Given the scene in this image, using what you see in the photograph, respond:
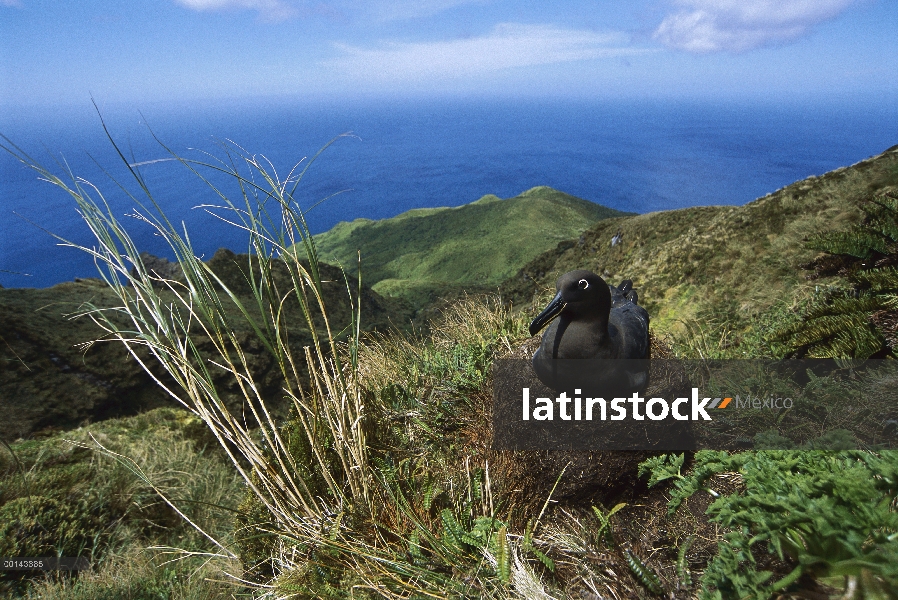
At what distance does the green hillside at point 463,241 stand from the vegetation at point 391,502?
1985 inches

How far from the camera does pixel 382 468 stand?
113 inches

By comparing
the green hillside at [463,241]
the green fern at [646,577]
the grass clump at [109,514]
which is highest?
the green fern at [646,577]

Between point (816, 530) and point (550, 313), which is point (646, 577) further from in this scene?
point (550, 313)

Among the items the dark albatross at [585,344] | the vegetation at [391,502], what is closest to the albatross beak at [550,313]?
the dark albatross at [585,344]

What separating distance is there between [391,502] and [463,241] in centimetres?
8414

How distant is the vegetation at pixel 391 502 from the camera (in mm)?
1740

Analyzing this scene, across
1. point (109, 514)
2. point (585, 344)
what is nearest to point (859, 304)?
point (585, 344)

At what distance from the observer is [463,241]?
86062 millimetres

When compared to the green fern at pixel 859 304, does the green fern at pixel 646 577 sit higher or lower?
lower

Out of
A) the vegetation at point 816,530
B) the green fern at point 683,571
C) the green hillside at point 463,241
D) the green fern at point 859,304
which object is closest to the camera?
the vegetation at point 816,530

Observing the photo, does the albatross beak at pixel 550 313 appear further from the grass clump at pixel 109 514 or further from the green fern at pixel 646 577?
the grass clump at pixel 109 514

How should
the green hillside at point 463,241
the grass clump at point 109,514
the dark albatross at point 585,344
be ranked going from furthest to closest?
the green hillside at point 463,241, the grass clump at point 109,514, the dark albatross at point 585,344

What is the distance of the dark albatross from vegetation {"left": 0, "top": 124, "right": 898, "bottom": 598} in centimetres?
63

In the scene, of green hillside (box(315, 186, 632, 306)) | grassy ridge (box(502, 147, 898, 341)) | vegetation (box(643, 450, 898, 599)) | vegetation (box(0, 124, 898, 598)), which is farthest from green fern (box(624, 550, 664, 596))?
green hillside (box(315, 186, 632, 306))
